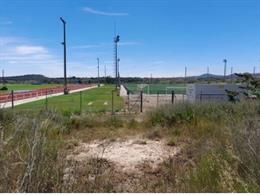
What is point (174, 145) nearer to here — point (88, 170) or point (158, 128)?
point (158, 128)

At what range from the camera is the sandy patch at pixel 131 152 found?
9.57m

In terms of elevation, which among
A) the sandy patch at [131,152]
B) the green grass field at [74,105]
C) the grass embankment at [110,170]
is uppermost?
the grass embankment at [110,170]

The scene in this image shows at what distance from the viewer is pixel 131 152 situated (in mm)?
11242

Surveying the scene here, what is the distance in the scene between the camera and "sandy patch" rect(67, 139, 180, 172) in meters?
9.57

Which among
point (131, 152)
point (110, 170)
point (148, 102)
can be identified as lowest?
point (148, 102)

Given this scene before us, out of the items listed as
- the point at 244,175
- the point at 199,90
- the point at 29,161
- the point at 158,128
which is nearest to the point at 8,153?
the point at 29,161

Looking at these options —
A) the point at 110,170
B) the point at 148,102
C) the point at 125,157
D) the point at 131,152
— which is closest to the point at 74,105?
the point at 148,102

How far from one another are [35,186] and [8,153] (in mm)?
590

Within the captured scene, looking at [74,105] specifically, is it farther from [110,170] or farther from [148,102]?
[110,170]

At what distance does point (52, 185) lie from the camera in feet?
14.1

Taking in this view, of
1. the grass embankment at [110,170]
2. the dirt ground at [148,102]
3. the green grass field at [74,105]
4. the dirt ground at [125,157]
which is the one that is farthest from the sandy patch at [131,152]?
the dirt ground at [148,102]

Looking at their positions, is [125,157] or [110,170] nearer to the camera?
[110,170]

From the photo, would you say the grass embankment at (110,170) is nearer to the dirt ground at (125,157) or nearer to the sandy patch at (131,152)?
the dirt ground at (125,157)

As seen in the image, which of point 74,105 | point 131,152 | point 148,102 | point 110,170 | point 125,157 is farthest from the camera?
point 148,102
